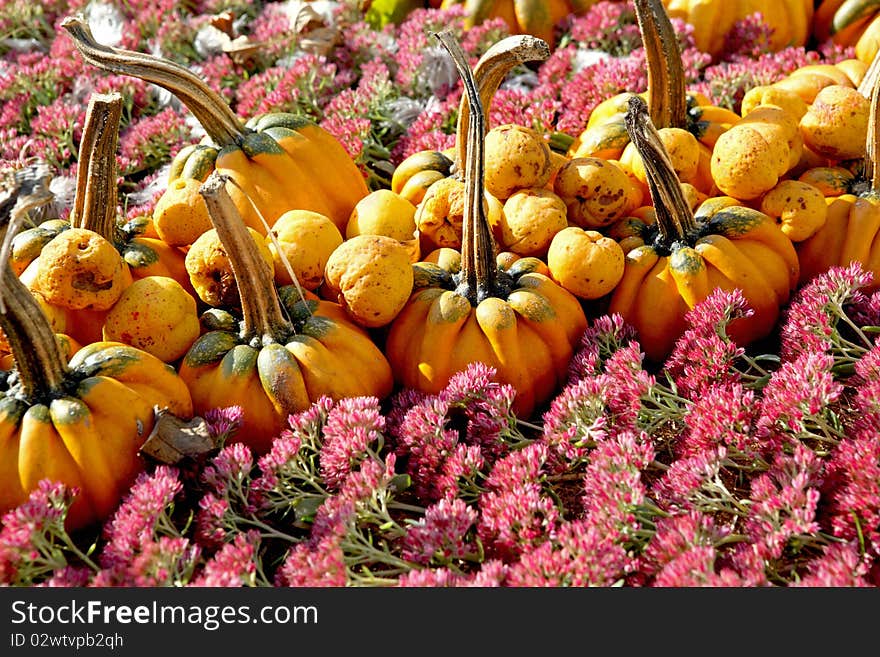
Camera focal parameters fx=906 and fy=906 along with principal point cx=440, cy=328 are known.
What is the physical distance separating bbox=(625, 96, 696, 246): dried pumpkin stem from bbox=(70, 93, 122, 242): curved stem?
132 centimetres

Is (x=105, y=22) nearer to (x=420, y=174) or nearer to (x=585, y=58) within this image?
(x=585, y=58)

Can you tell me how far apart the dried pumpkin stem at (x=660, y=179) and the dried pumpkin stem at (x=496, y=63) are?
30 centimetres

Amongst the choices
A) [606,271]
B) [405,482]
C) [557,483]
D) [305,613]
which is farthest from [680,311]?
[305,613]

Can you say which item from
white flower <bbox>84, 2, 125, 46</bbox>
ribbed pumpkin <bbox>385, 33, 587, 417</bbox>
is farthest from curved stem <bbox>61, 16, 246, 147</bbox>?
white flower <bbox>84, 2, 125, 46</bbox>

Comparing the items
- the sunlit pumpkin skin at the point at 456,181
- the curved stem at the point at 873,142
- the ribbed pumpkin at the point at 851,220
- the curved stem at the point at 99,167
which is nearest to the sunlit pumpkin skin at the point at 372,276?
the sunlit pumpkin skin at the point at 456,181

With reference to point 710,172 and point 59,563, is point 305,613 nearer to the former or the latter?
point 59,563

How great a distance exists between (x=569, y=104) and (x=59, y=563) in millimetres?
2479

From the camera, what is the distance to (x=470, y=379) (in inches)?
84.7

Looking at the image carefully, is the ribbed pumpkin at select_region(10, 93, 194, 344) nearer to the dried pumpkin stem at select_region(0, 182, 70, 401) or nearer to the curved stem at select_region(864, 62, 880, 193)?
the dried pumpkin stem at select_region(0, 182, 70, 401)

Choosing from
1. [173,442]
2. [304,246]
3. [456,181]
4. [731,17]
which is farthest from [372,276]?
[731,17]

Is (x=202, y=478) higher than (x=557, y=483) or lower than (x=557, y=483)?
higher

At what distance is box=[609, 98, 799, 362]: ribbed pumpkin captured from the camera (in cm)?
242

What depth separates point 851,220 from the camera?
2600mm

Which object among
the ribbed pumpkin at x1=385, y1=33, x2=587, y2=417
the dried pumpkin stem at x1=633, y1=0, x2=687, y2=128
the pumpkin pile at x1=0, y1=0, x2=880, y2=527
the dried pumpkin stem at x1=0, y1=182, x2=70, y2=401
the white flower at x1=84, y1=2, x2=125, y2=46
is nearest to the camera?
the dried pumpkin stem at x1=0, y1=182, x2=70, y2=401
